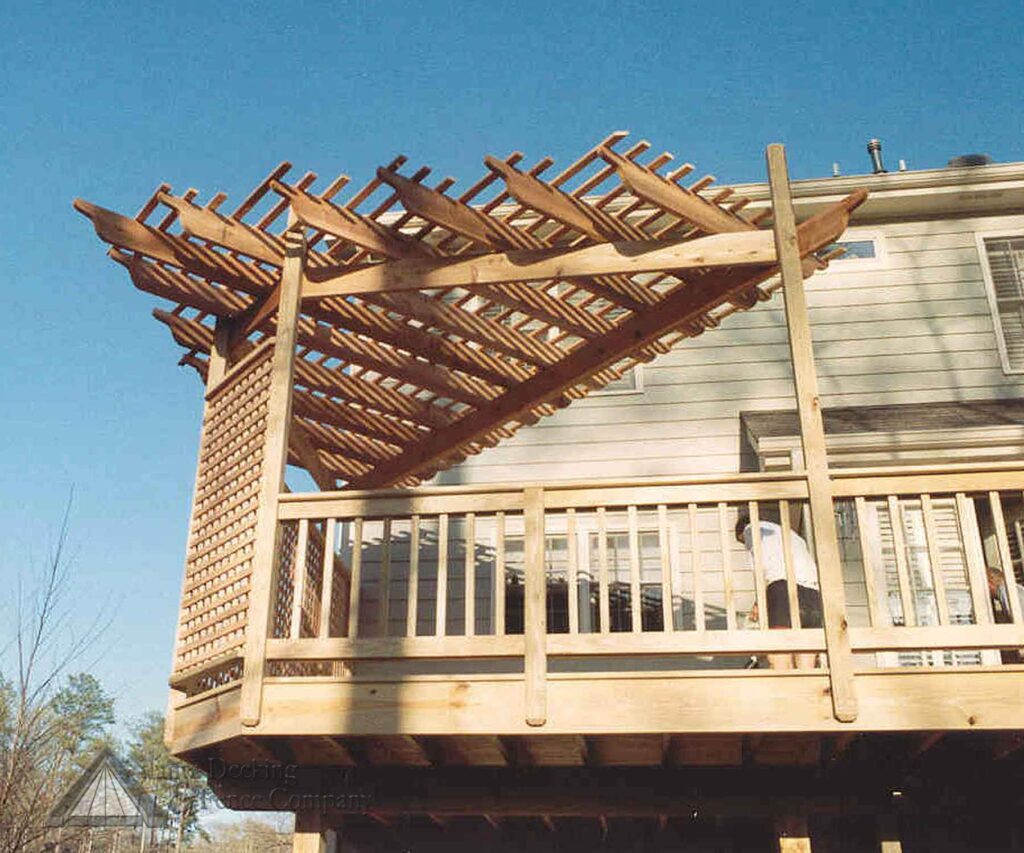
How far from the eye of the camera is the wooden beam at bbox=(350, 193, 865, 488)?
17.9ft

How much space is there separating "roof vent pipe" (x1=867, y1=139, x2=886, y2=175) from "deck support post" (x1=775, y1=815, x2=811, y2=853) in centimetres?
710

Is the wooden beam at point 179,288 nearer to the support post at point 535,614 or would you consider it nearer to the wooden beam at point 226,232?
the wooden beam at point 226,232

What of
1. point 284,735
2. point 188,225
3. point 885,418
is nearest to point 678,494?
point 284,735

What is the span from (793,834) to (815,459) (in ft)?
6.71

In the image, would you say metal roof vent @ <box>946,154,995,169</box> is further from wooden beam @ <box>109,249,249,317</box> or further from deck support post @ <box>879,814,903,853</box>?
wooden beam @ <box>109,249,249,317</box>

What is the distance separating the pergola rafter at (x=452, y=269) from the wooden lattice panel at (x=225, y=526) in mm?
549

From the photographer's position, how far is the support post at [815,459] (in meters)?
4.27

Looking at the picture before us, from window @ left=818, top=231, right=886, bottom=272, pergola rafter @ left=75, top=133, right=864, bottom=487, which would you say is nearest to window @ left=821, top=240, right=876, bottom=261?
window @ left=818, top=231, right=886, bottom=272

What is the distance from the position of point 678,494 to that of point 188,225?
285cm

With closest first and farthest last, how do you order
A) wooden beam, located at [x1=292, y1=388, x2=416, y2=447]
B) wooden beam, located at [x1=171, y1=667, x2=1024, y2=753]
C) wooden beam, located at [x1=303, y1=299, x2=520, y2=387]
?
wooden beam, located at [x1=171, y1=667, x2=1024, y2=753]
wooden beam, located at [x1=303, y1=299, x2=520, y2=387]
wooden beam, located at [x1=292, y1=388, x2=416, y2=447]

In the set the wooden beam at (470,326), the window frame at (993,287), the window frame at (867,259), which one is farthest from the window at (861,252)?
the wooden beam at (470,326)

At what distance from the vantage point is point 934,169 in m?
9.02

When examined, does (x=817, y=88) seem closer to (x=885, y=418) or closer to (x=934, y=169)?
(x=934, y=169)

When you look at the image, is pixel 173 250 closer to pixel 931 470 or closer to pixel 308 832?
pixel 308 832
